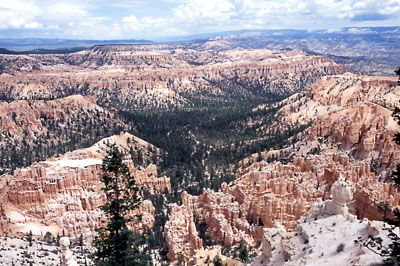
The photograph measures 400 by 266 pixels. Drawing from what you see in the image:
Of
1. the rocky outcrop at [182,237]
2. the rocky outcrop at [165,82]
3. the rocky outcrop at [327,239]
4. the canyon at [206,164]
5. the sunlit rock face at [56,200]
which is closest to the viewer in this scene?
the rocky outcrop at [327,239]

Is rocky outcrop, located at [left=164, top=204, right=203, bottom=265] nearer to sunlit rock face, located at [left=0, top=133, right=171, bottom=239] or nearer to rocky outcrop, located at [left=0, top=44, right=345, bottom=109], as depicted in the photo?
sunlit rock face, located at [left=0, top=133, right=171, bottom=239]

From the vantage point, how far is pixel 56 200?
39875 mm

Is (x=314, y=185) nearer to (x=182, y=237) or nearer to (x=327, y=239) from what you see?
(x=182, y=237)

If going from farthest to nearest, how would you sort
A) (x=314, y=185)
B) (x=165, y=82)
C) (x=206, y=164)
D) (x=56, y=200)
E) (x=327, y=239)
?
(x=165, y=82), (x=206, y=164), (x=56, y=200), (x=314, y=185), (x=327, y=239)

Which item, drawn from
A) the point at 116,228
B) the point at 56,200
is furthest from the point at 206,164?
the point at 116,228

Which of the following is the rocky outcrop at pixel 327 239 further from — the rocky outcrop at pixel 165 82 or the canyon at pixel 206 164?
the rocky outcrop at pixel 165 82

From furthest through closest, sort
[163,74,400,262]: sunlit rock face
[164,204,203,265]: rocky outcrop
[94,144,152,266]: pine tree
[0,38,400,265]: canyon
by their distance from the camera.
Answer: [0,38,400,265]: canyon
[163,74,400,262]: sunlit rock face
[164,204,203,265]: rocky outcrop
[94,144,152,266]: pine tree

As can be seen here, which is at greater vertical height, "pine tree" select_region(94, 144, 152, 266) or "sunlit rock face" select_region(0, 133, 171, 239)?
"pine tree" select_region(94, 144, 152, 266)

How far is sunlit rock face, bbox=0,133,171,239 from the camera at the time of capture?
36875 millimetres

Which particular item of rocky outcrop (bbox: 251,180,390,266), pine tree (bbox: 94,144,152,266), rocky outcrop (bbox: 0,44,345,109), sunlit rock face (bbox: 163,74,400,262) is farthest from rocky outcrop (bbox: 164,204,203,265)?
rocky outcrop (bbox: 0,44,345,109)

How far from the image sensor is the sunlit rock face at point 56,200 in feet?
121

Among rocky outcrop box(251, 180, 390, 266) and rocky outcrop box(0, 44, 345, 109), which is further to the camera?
rocky outcrop box(0, 44, 345, 109)

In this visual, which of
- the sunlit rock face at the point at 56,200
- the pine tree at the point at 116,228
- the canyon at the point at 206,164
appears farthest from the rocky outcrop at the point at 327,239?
the sunlit rock face at the point at 56,200

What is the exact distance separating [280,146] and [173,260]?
37.4m
